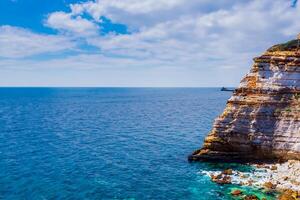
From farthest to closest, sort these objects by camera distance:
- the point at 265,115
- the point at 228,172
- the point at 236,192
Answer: the point at 265,115 < the point at 228,172 < the point at 236,192

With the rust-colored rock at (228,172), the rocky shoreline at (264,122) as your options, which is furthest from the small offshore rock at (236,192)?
the rust-colored rock at (228,172)

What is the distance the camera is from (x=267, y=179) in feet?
152

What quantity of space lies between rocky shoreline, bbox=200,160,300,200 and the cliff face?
300 centimetres

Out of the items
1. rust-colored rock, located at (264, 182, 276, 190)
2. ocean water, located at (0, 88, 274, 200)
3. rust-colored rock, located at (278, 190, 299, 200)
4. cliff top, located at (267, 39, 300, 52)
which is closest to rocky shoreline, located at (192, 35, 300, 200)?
cliff top, located at (267, 39, 300, 52)

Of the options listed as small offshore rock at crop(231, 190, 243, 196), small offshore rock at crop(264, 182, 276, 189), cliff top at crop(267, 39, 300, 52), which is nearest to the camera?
small offshore rock at crop(231, 190, 243, 196)

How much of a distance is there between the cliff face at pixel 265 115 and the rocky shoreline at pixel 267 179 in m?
3.00

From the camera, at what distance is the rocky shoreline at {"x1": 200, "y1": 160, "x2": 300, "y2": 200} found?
41.7 meters

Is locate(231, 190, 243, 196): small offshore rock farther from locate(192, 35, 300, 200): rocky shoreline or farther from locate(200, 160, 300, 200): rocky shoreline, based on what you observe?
locate(192, 35, 300, 200): rocky shoreline

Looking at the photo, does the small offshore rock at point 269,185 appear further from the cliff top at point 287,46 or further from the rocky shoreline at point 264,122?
the cliff top at point 287,46

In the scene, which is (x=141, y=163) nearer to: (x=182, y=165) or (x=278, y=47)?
(x=182, y=165)

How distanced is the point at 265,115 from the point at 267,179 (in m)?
11.2

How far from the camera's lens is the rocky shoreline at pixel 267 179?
41719 mm

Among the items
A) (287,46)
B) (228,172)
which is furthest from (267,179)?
(287,46)

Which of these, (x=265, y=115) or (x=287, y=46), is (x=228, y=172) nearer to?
(x=265, y=115)
